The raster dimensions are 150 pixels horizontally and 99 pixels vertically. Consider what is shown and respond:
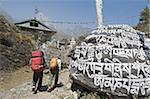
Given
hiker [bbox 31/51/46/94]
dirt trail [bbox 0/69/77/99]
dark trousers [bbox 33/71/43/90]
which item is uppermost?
hiker [bbox 31/51/46/94]

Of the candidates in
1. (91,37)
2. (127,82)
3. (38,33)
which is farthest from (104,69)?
(38,33)

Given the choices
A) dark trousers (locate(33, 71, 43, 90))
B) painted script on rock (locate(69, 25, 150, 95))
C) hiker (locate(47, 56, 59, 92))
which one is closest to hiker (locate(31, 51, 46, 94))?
dark trousers (locate(33, 71, 43, 90))

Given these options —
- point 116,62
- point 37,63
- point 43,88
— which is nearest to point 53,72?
point 37,63

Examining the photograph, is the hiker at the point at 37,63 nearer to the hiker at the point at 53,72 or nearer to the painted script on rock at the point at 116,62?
the hiker at the point at 53,72

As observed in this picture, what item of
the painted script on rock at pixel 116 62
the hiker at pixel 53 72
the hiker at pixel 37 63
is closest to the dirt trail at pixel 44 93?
the hiker at pixel 53 72

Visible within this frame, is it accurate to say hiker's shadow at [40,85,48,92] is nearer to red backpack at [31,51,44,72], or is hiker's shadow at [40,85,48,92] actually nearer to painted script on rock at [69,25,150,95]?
red backpack at [31,51,44,72]

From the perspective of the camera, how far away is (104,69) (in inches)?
403

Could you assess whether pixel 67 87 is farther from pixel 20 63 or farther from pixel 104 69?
pixel 20 63

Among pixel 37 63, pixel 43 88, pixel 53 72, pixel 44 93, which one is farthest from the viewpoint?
pixel 43 88

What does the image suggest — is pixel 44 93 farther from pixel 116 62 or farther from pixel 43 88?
pixel 116 62

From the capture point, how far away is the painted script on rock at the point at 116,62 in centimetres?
1011

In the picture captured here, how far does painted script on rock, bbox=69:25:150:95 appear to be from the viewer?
33.2ft

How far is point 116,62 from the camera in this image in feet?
33.6

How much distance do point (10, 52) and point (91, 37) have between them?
898 cm
